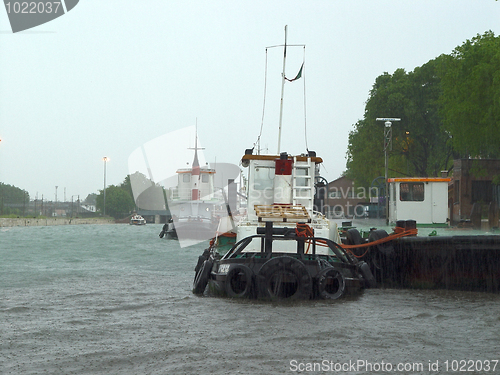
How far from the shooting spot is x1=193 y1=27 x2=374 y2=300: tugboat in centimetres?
1209

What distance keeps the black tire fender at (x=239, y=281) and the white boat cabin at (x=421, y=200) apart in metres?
10.2

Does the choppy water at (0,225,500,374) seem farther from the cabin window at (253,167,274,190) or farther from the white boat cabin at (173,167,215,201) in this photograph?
the white boat cabin at (173,167,215,201)

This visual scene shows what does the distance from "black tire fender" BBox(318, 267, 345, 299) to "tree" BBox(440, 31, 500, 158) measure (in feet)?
70.0

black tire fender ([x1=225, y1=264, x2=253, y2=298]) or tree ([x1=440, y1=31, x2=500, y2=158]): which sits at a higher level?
tree ([x1=440, y1=31, x2=500, y2=158])

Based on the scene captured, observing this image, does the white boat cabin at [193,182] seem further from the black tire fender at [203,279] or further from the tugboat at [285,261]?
the black tire fender at [203,279]

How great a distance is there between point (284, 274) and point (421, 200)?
10949 mm

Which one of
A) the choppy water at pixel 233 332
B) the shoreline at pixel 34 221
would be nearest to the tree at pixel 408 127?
the choppy water at pixel 233 332

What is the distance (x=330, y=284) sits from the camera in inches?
486

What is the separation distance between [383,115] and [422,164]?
5594mm

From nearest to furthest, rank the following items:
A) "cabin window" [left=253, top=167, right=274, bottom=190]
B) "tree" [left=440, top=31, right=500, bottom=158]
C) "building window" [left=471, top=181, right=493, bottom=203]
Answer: "cabin window" [left=253, top=167, right=274, bottom=190] → "tree" [left=440, top=31, right=500, bottom=158] → "building window" [left=471, top=181, right=493, bottom=203]

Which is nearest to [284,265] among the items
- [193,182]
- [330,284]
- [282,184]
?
[330,284]

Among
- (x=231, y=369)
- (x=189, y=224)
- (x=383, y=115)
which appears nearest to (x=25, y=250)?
(x=189, y=224)

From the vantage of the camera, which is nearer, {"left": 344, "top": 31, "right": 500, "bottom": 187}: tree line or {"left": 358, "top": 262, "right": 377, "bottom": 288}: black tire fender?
{"left": 358, "top": 262, "right": 377, "bottom": 288}: black tire fender

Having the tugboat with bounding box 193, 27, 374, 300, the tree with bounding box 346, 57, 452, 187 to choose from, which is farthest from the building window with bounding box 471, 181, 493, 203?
the tugboat with bounding box 193, 27, 374, 300
